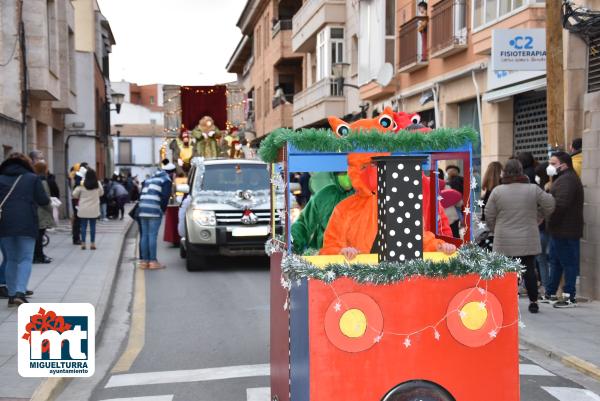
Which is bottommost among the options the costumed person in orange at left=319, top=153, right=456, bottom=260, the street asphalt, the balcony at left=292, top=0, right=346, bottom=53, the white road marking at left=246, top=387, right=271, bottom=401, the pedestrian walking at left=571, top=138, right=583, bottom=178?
the street asphalt

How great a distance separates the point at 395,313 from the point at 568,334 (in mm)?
4451

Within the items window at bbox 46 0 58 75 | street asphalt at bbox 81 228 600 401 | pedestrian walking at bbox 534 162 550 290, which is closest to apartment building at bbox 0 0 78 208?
window at bbox 46 0 58 75

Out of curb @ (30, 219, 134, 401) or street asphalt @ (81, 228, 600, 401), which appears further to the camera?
street asphalt @ (81, 228, 600, 401)

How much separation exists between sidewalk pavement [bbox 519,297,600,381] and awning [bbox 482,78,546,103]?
6032mm

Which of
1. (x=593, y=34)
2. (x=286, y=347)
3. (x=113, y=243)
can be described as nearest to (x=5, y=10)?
(x=113, y=243)

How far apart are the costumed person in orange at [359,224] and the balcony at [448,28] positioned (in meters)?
14.0

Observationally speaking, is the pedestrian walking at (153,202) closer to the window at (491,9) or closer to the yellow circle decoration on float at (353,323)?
the window at (491,9)

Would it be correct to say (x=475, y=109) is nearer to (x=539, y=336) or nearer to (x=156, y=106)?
(x=539, y=336)

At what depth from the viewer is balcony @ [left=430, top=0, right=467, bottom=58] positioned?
18.5m

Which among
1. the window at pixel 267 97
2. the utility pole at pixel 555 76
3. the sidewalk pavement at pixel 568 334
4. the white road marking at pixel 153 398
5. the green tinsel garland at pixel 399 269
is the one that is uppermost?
the window at pixel 267 97

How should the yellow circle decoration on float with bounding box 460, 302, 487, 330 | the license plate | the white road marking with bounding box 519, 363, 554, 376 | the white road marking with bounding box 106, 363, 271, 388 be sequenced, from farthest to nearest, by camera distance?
the license plate → the white road marking with bounding box 519, 363, 554, 376 → the white road marking with bounding box 106, 363, 271, 388 → the yellow circle decoration on float with bounding box 460, 302, 487, 330

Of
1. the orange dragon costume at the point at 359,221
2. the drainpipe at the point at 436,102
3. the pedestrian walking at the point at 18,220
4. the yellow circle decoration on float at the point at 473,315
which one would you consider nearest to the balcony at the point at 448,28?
the drainpipe at the point at 436,102

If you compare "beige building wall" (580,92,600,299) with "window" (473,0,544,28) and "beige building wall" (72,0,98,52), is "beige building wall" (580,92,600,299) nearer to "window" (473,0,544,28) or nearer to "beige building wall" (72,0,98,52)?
"window" (473,0,544,28)

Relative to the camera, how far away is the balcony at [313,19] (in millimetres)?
28391
